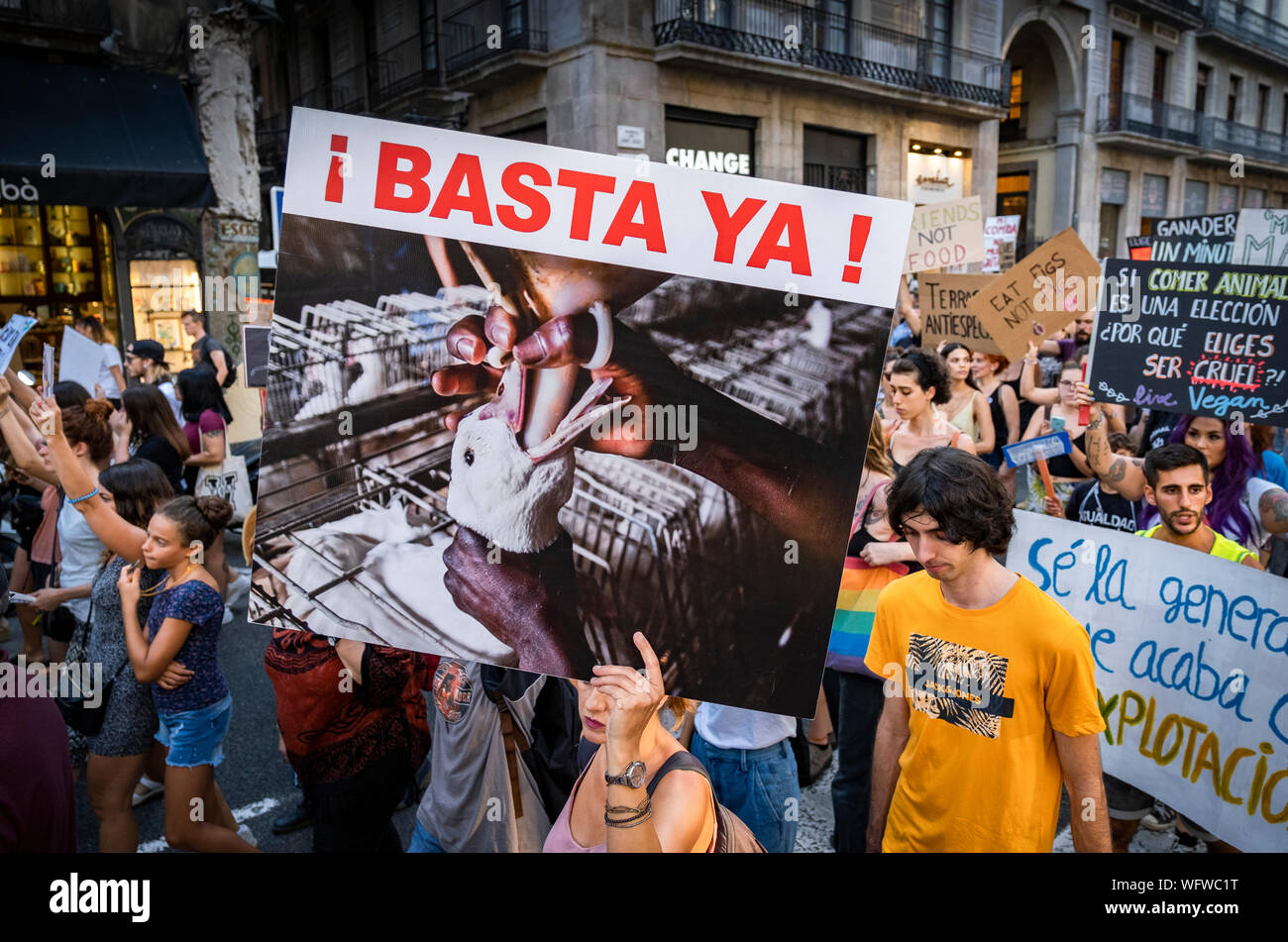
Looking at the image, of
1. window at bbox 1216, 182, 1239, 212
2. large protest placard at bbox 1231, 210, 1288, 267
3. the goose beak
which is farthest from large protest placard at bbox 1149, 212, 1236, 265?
window at bbox 1216, 182, 1239, 212

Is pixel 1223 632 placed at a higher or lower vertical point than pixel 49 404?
lower

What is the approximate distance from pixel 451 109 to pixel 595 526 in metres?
19.9

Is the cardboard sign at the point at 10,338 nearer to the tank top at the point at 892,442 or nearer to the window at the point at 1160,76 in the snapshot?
the tank top at the point at 892,442

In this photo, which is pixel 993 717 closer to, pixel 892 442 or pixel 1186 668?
pixel 1186 668

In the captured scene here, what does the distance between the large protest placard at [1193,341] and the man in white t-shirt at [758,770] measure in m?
2.89

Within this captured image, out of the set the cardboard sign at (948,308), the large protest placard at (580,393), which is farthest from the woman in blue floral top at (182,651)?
the cardboard sign at (948,308)

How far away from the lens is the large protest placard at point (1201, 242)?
24.5 ft

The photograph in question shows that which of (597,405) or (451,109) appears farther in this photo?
(451,109)

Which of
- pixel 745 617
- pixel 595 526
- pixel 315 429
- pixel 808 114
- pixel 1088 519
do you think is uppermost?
pixel 808 114

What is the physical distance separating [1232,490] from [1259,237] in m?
4.87

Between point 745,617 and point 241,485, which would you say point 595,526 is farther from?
point 241,485

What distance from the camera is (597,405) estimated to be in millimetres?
1824
